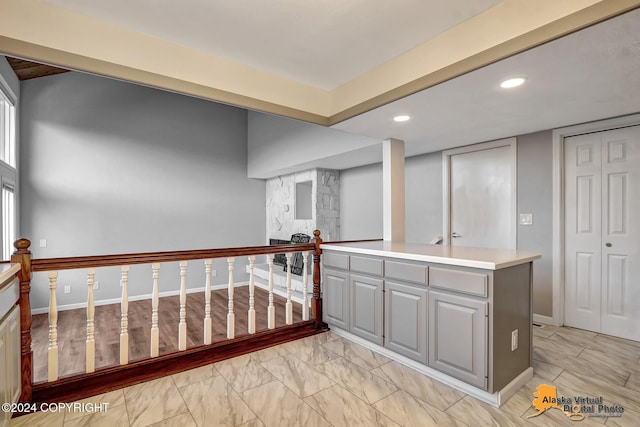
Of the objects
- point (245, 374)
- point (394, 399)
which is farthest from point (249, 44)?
point (394, 399)

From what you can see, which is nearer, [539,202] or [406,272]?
[406,272]

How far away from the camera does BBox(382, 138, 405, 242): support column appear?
3471 millimetres

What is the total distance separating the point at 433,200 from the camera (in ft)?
14.2

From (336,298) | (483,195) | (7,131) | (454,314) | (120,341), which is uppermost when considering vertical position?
(7,131)

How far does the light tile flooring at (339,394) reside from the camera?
1.83m

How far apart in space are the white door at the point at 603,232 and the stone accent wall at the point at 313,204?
3.29 metres

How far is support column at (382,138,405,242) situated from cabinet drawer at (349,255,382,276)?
72 centimetres

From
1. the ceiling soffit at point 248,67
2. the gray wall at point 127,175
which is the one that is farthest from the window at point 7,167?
the ceiling soffit at point 248,67

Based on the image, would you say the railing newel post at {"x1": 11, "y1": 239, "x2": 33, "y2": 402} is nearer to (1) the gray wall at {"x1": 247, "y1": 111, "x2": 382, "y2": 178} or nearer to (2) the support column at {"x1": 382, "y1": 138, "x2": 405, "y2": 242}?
(2) the support column at {"x1": 382, "y1": 138, "x2": 405, "y2": 242}

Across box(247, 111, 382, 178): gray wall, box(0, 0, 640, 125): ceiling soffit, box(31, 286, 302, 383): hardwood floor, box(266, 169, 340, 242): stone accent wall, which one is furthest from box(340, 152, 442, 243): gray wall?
box(0, 0, 640, 125): ceiling soffit

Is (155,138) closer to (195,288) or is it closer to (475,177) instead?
(195,288)

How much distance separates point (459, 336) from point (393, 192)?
1.74 meters

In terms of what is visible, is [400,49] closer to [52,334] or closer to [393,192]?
[393,192]

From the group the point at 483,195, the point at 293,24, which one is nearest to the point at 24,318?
the point at 293,24
